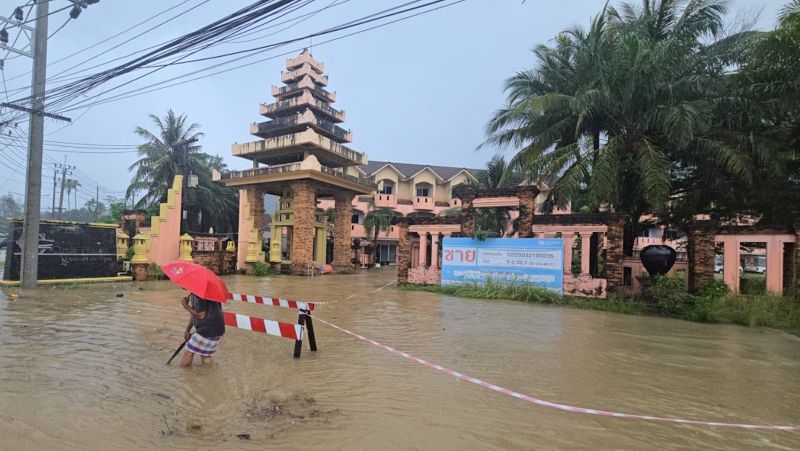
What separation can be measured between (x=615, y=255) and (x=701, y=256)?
6.88 ft

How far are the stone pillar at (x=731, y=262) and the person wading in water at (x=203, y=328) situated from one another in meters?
12.1

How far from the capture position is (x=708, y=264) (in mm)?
11461

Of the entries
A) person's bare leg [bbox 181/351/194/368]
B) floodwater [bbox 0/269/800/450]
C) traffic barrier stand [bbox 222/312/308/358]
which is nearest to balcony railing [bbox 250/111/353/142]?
floodwater [bbox 0/269/800/450]

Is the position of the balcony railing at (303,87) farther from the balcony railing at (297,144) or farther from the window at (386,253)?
the window at (386,253)

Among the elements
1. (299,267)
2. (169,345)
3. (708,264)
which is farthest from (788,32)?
(299,267)

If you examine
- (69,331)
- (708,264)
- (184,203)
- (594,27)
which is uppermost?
(594,27)

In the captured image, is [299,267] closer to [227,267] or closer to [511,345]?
[227,267]

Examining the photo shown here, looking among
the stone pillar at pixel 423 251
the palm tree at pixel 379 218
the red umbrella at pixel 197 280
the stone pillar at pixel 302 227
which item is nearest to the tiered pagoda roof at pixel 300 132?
the stone pillar at pixel 302 227

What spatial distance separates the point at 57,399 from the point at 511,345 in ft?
A: 19.6

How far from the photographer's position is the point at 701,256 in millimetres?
11578

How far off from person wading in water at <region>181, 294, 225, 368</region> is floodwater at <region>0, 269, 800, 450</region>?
9.4 inches

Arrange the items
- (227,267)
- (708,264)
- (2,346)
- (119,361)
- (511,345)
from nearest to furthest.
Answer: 1. (119,361)
2. (2,346)
3. (511,345)
4. (708,264)
5. (227,267)

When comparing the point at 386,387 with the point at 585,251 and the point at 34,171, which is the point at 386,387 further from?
the point at 34,171

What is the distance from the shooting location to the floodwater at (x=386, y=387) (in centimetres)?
358
